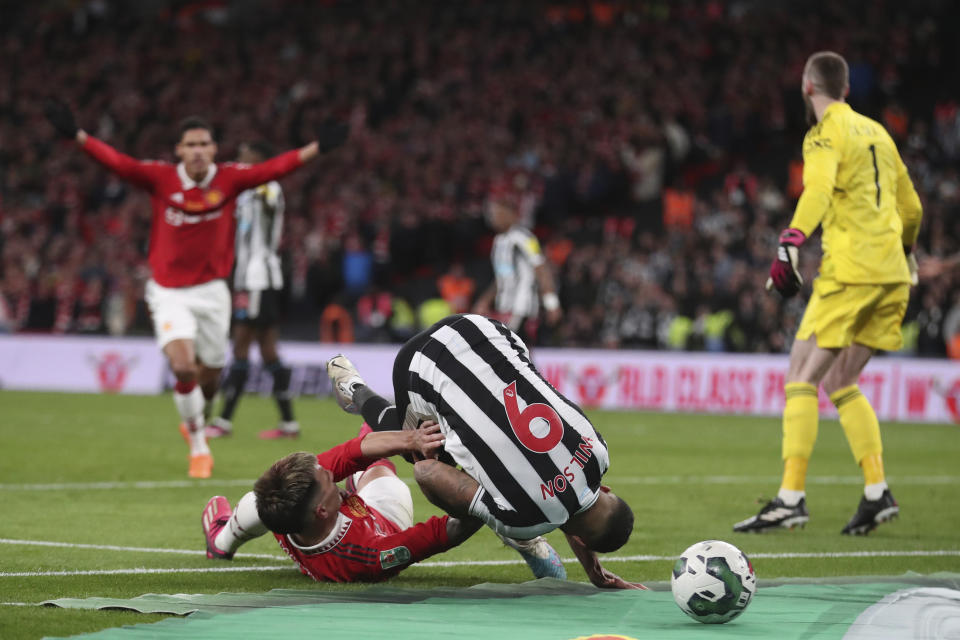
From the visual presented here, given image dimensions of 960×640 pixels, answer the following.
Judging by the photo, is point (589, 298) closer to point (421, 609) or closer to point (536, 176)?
point (536, 176)

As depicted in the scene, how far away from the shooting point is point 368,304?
2192 centimetres

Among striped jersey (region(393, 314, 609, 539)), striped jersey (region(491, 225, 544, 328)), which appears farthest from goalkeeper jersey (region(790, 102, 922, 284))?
striped jersey (region(491, 225, 544, 328))

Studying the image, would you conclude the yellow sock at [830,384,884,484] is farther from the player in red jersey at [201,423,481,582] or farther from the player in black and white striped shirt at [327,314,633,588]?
the player in red jersey at [201,423,481,582]

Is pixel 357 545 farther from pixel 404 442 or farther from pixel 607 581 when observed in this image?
pixel 607 581

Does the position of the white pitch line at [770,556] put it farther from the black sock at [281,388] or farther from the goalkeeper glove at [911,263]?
the black sock at [281,388]

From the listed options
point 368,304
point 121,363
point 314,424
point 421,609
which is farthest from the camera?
point 368,304

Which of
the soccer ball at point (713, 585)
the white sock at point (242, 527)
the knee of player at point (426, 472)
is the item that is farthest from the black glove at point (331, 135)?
the soccer ball at point (713, 585)

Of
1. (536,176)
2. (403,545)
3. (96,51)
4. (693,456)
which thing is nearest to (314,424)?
(693,456)

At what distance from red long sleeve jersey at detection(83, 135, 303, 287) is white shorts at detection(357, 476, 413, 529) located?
381cm

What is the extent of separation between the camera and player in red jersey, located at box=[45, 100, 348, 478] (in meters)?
8.87

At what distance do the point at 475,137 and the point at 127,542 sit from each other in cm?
2075

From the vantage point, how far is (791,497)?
23.0 ft

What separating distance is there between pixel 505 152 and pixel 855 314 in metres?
19.1

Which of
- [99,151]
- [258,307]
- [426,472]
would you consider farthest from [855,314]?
[258,307]
